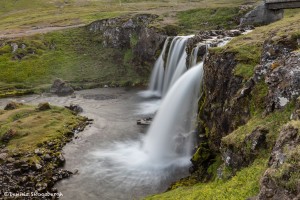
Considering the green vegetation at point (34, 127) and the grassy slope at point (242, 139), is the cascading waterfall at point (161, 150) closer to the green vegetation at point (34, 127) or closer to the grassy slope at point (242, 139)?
the green vegetation at point (34, 127)

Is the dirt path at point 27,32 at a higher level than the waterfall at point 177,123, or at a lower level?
higher

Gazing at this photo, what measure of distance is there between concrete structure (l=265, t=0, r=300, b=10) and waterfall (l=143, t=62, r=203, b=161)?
2102cm

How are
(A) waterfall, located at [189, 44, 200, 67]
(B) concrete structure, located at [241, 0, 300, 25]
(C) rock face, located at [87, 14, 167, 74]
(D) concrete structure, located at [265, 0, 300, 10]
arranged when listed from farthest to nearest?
(C) rock face, located at [87, 14, 167, 74]
(B) concrete structure, located at [241, 0, 300, 25]
(D) concrete structure, located at [265, 0, 300, 10]
(A) waterfall, located at [189, 44, 200, 67]

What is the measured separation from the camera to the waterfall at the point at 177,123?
36.9 meters

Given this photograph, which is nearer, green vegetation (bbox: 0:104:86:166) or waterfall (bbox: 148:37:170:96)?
green vegetation (bbox: 0:104:86:166)

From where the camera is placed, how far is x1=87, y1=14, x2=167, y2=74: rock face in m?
78.4

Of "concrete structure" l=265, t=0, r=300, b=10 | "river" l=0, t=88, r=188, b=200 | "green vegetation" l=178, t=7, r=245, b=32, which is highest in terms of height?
"concrete structure" l=265, t=0, r=300, b=10

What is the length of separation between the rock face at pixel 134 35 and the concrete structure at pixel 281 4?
25490mm

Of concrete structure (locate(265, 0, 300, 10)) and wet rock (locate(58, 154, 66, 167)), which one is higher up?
concrete structure (locate(265, 0, 300, 10))

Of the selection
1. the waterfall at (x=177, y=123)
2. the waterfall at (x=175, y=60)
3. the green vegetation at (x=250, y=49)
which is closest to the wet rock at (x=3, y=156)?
the waterfall at (x=177, y=123)

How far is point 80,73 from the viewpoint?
8362cm

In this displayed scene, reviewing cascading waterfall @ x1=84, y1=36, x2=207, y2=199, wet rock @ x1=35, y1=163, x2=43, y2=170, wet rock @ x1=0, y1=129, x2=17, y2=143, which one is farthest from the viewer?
wet rock @ x1=0, y1=129, x2=17, y2=143

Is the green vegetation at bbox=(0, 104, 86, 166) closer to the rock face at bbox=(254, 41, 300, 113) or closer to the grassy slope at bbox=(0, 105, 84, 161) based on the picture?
the grassy slope at bbox=(0, 105, 84, 161)

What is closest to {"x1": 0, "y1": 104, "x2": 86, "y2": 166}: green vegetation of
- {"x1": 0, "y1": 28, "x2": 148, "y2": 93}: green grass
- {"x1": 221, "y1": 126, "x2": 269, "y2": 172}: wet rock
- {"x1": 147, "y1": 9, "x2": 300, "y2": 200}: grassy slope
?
{"x1": 147, "y1": 9, "x2": 300, "y2": 200}: grassy slope
